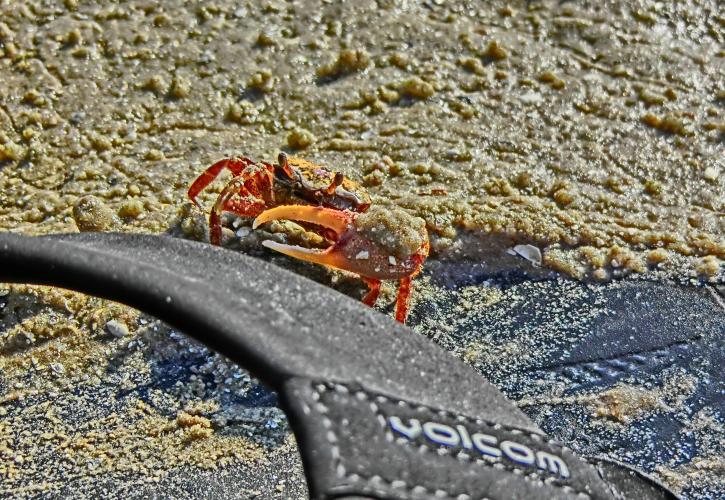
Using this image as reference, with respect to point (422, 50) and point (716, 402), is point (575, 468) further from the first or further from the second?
point (422, 50)

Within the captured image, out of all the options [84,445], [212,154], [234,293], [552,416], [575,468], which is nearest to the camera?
[234,293]

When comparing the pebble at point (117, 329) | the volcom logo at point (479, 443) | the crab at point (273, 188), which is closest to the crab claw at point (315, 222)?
the crab at point (273, 188)

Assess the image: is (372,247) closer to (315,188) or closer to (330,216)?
(330,216)

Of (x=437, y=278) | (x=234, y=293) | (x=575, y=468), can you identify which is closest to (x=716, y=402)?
(x=437, y=278)

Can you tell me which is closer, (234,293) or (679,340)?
(234,293)

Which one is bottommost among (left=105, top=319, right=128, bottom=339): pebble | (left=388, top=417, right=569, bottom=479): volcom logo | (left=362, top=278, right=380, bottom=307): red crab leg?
(left=105, top=319, right=128, bottom=339): pebble

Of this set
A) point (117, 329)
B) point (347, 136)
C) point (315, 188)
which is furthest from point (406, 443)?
point (347, 136)

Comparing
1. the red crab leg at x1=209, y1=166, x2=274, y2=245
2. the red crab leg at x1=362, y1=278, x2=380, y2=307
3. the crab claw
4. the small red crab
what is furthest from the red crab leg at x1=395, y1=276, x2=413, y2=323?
the red crab leg at x1=209, y1=166, x2=274, y2=245

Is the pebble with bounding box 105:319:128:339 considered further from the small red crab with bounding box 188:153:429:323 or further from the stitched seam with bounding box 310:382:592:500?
the stitched seam with bounding box 310:382:592:500
